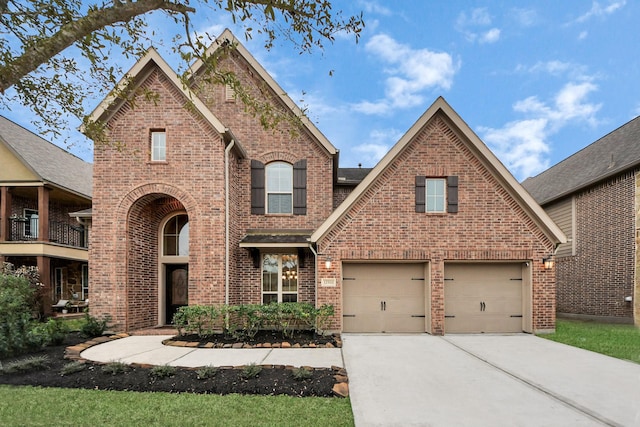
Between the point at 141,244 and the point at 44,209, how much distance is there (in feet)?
24.6

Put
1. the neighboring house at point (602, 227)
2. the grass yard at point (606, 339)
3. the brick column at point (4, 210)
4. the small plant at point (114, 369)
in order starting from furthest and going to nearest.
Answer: the brick column at point (4, 210) < the neighboring house at point (602, 227) < the grass yard at point (606, 339) < the small plant at point (114, 369)

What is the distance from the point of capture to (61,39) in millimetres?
4660

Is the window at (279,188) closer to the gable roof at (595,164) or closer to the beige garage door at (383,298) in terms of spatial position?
the beige garage door at (383,298)

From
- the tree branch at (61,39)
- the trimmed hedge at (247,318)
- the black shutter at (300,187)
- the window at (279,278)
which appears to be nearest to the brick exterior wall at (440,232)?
the trimmed hedge at (247,318)

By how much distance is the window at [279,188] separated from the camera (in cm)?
1222

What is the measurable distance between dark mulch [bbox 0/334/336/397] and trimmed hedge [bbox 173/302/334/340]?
3.09m

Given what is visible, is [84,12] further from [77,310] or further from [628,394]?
[77,310]

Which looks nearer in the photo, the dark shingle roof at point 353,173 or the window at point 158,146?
the window at point 158,146

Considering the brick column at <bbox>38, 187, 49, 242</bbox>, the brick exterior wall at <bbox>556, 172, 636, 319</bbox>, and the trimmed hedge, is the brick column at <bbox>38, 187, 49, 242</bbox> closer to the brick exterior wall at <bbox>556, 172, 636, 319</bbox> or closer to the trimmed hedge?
the trimmed hedge

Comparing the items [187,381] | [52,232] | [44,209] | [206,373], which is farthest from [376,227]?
[52,232]

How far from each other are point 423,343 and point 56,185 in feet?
53.8

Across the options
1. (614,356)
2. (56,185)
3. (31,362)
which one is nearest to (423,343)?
(614,356)

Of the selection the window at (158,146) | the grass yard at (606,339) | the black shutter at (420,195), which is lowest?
the grass yard at (606,339)

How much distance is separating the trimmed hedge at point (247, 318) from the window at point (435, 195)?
13.6 feet
